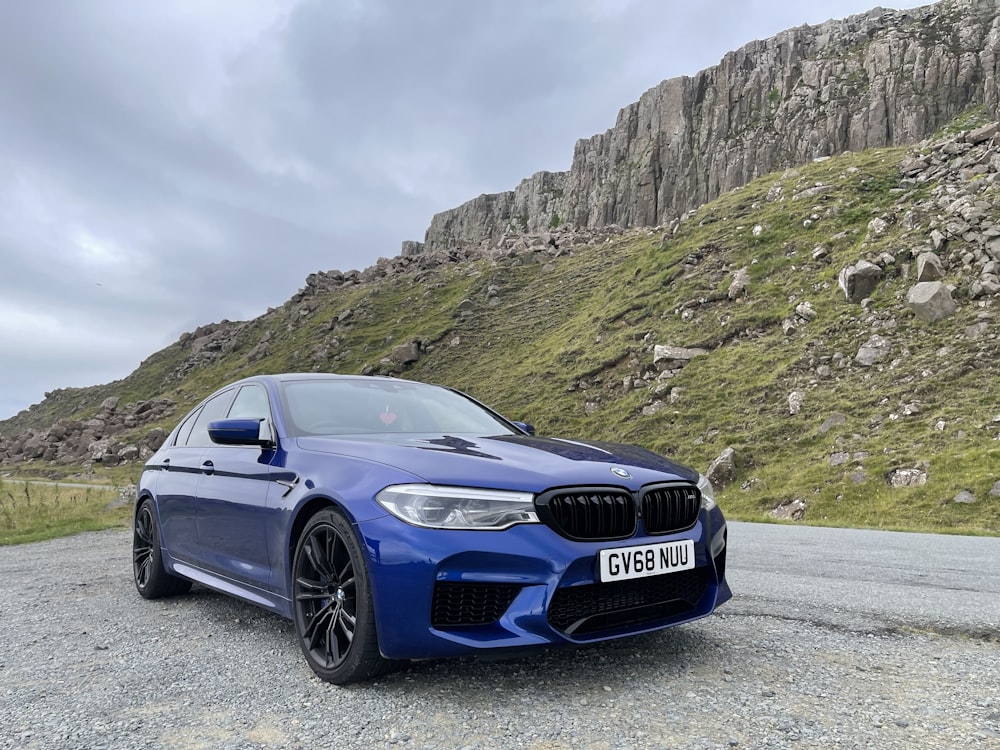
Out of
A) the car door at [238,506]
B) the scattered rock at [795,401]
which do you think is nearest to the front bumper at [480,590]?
the car door at [238,506]

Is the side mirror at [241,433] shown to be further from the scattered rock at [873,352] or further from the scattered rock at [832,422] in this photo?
the scattered rock at [873,352]

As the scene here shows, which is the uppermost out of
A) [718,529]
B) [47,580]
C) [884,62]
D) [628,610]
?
[884,62]

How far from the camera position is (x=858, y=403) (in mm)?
19219

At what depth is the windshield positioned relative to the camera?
4438 millimetres

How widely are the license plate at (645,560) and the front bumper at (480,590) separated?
0.16ft

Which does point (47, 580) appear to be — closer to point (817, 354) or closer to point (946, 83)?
point (817, 354)

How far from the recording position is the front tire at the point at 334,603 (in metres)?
3.23

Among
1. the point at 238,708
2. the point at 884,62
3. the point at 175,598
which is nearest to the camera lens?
the point at 238,708

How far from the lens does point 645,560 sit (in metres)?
3.31

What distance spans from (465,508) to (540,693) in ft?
2.92

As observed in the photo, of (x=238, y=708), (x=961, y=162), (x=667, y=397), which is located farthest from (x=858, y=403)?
(x=238, y=708)

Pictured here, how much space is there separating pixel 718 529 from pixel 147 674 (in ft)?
10.1

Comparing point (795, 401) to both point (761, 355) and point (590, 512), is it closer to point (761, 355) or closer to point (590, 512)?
point (761, 355)

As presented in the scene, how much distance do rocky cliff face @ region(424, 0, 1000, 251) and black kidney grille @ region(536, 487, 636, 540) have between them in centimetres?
8406
